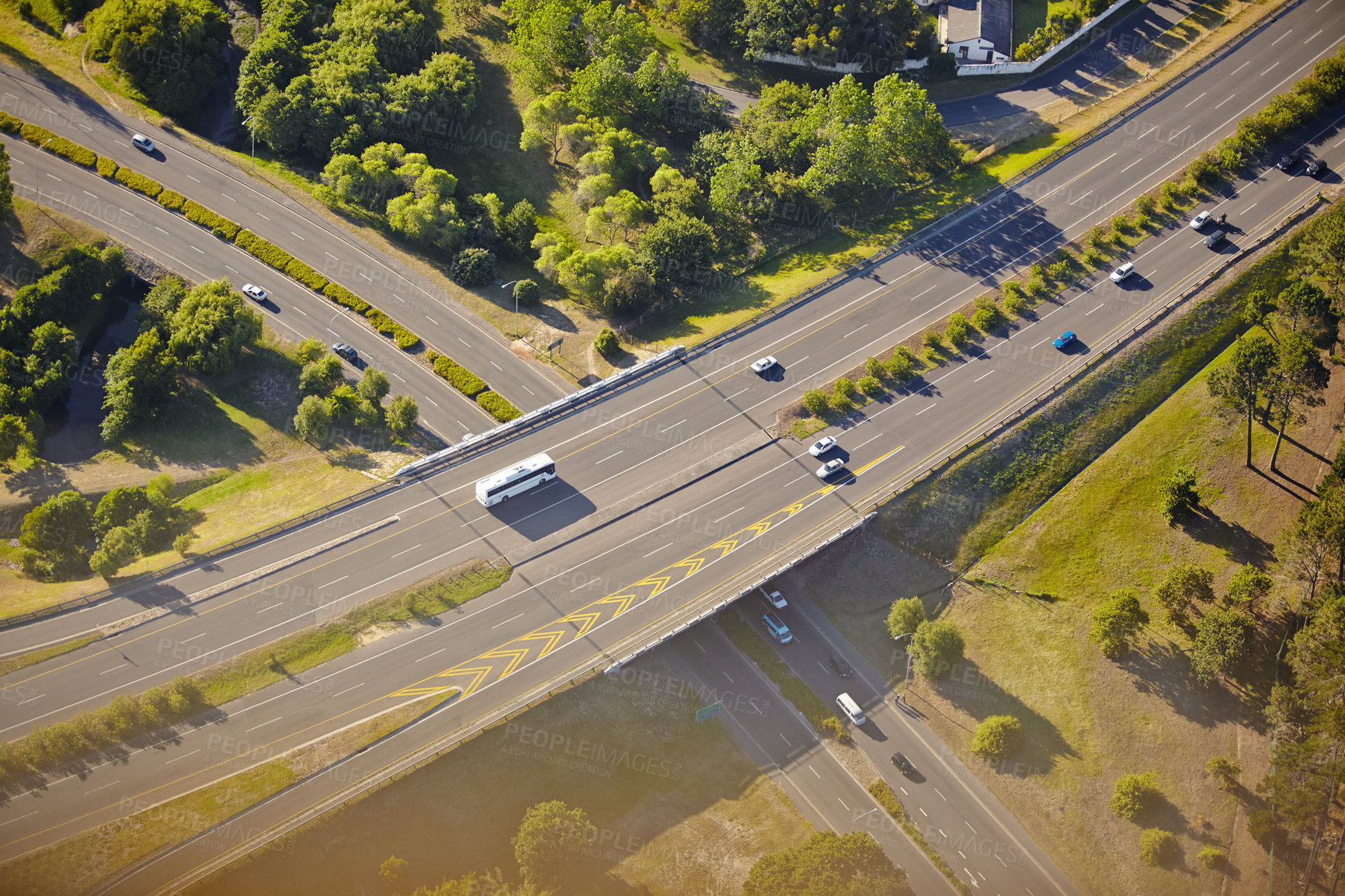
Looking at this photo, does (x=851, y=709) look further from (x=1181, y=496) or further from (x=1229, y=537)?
(x=1229, y=537)

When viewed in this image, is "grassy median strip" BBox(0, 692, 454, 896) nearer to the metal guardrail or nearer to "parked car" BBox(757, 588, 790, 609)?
"parked car" BBox(757, 588, 790, 609)

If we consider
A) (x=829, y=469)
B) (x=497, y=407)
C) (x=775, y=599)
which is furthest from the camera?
(x=497, y=407)

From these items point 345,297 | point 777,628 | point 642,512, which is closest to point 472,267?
point 345,297

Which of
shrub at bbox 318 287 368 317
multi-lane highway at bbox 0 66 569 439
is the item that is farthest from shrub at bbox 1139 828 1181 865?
shrub at bbox 318 287 368 317

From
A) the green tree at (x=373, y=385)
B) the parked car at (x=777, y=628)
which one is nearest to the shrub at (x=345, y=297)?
the green tree at (x=373, y=385)

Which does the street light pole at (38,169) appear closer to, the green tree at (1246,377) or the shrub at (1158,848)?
the shrub at (1158,848)

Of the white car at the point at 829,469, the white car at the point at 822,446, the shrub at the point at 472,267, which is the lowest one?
the white car at the point at 829,469

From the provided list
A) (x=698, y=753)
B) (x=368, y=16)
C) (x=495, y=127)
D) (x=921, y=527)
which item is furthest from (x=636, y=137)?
(x=698, y=753)

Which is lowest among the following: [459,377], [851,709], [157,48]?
[851,709]
